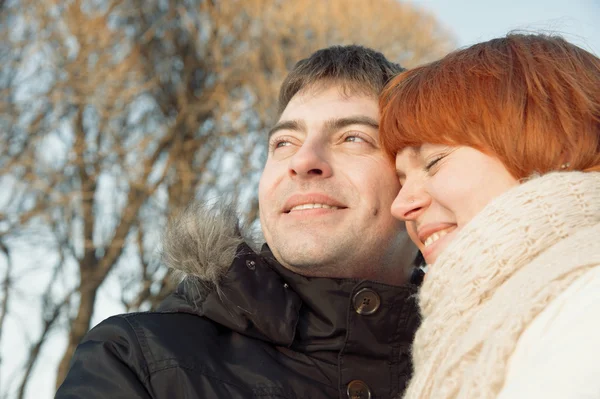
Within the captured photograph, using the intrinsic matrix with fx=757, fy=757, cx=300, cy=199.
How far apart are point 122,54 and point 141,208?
1.86 meters

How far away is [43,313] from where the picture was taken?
8031 mm

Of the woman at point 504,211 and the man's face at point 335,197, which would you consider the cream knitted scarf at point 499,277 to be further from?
the man's face at point 335,197

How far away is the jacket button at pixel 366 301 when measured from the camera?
2.22 meters

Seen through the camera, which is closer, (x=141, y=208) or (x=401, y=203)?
(x=401, y=203)

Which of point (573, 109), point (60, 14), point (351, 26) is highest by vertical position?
point (60, 14)

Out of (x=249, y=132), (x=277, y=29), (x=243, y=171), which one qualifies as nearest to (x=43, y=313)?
(x=243, y=171)

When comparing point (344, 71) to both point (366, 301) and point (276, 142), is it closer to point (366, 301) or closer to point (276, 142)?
point (276, 142)

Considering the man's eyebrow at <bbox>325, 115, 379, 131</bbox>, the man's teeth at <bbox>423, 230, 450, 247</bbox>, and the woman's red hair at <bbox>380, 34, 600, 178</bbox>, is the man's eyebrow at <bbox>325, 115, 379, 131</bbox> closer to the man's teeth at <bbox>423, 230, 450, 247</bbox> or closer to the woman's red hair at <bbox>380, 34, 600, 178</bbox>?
the woman's red hair at <bbox>380, 34, 600, 178</bbox>

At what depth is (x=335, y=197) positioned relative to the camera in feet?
8.32

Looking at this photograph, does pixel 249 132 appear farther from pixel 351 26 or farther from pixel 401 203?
pixel 401 203

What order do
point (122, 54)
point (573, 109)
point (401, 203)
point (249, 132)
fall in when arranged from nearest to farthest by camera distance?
point (573, 109) < point (401, 203) < point (122, 54) < point (249, 132)

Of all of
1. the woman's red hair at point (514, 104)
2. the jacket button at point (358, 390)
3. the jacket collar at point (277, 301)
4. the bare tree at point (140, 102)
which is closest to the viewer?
the woman's red hair at point (514, 104)

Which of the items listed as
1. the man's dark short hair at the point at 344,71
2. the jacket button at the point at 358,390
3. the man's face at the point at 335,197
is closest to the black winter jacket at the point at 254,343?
the jacket button at the point at 358,390

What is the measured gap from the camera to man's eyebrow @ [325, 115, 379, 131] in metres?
2.65
